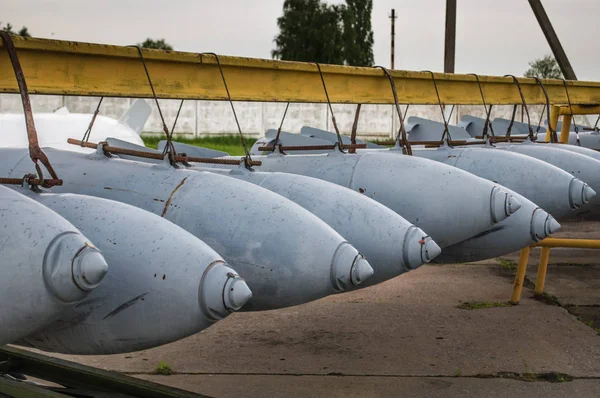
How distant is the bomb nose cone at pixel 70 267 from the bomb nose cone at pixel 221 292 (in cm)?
41

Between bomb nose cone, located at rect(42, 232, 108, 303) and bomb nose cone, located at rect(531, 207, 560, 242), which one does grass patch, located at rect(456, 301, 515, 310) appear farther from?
bomb nose cone, located at rect(42, 232, 108, 303)

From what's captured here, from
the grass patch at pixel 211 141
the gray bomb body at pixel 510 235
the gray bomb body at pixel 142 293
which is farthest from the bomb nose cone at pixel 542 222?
the grass patch at pixel 211 141

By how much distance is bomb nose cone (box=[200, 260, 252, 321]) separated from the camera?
2.86 m

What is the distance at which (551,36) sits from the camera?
28.1 ft

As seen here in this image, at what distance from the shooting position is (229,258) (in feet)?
11.2

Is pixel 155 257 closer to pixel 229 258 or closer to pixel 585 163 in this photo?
pixel 229 258

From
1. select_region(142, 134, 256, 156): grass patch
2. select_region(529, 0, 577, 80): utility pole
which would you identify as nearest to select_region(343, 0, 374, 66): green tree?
select_region(142, 134, 256, 156): grass patch

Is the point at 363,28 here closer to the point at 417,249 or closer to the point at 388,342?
the point at 388,342

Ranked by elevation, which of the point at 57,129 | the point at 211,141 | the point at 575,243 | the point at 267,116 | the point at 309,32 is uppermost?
the point at 309,32

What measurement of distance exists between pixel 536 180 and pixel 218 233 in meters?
2.42

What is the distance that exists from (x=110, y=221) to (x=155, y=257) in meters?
0.21

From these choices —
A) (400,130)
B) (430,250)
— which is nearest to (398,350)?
(400,130)

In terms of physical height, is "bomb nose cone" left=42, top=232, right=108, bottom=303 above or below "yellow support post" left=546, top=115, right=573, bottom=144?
below

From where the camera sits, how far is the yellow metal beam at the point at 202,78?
3648 mm
